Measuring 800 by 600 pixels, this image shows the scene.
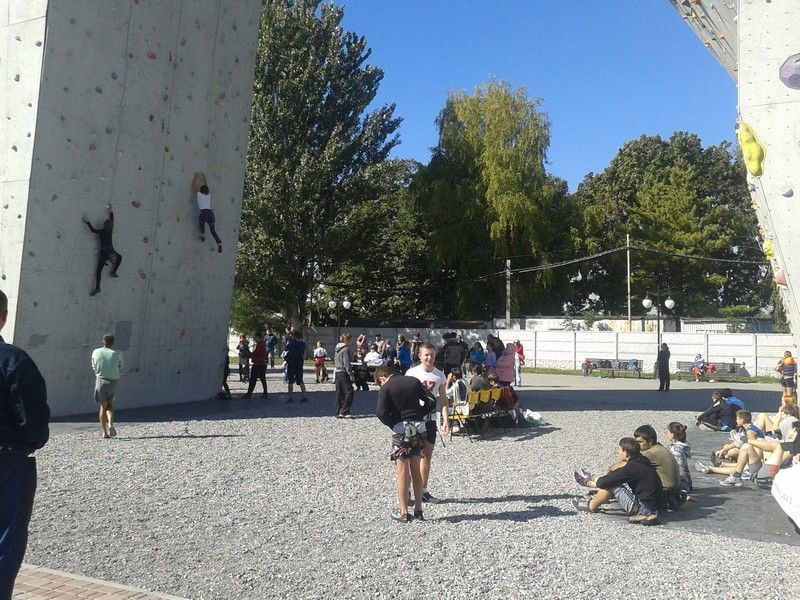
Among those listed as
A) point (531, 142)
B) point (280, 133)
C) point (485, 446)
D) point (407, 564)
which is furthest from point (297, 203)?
point (407, 564)

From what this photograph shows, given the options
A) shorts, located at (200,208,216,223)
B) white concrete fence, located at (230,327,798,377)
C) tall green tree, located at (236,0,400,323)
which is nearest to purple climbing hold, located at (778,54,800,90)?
shorts, located at (200,208,216,223)

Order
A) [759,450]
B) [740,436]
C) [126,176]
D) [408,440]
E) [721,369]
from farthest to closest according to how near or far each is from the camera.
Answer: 1. [721,369]
2. [126,176]
3. [740,436]
4. [759,450]
5. [408,440]

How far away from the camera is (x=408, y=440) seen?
22.0ft

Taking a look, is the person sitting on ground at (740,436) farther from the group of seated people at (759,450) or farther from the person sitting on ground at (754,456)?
the person sitting on ground at (754,456)

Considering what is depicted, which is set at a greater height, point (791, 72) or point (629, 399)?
point (791, 72)

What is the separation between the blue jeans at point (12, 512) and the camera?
3.56m

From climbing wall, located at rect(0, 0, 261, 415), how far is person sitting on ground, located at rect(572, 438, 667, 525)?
9551 mm

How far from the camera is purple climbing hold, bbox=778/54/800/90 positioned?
7.63 meters

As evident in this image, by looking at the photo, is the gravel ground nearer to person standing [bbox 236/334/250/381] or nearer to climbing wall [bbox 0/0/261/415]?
climbing wall [bbox 0/0/261/415]

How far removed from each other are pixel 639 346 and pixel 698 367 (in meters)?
4.05

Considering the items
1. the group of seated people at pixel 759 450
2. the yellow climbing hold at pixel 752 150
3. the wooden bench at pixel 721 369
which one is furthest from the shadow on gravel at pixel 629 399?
the yellow climbing hold at pixel 752 150

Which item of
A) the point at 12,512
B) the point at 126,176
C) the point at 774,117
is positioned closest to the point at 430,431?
the point at 12,512

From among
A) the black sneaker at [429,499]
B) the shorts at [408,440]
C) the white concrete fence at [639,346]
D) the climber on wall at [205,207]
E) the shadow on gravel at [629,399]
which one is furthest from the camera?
the white concrete fence at [639,346]

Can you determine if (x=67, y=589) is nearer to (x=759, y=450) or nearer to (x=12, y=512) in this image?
(x=12, y=512)
